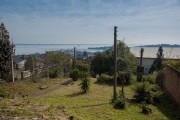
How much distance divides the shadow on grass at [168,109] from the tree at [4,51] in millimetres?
9651

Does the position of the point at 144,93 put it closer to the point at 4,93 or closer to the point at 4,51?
the point at 4,93

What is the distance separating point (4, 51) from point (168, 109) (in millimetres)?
10350

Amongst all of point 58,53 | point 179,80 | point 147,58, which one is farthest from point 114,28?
point 147,58

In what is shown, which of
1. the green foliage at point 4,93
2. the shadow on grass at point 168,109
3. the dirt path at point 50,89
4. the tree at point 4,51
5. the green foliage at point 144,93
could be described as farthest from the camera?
the tree at point 4,51

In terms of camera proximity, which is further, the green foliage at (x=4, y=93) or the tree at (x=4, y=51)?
the tree at (x=4, y=51)

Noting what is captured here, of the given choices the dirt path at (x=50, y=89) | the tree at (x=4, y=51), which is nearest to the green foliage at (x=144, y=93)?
the dirt path at (x=50, y=89)

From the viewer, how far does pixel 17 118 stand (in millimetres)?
4039

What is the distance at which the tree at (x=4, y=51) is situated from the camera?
30.4 feet

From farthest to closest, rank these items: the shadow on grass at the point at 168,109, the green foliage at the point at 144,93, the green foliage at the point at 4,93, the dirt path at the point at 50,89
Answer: the dirt path at the point at 50,89 → the green foliage at the point at 144,93 → the green foliage at the point at 4,93 → the shadow on grass at the point at 168,109

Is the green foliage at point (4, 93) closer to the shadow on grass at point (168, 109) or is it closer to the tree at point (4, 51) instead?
the tree at point (4, 51)

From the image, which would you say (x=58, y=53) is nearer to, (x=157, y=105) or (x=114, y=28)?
(x=114, y=28)

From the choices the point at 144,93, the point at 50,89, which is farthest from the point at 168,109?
the point at 50,89

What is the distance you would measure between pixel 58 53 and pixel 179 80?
16403 millimetres

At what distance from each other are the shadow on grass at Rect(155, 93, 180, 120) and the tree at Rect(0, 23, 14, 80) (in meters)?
9.65
